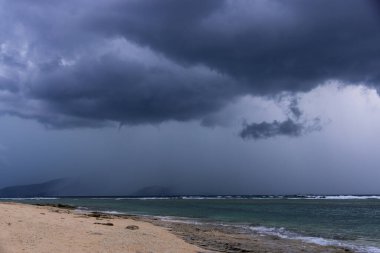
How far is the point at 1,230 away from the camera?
18.4 meters

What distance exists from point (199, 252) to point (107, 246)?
171 inches

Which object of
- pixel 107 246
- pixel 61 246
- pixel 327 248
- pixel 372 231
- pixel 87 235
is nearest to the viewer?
pixel 61 246

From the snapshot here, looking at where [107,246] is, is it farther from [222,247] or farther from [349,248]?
[349,248]

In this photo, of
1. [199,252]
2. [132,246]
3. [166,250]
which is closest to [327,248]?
[199,252]

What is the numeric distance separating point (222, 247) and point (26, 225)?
10.5 meters

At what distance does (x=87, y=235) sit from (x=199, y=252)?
5.68m

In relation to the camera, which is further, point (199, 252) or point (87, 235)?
point (87, 235)

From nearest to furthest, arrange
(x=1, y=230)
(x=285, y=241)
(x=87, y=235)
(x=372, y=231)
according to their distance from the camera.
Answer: (x=1, y=230), (x=87, y=235), (x=285, y=241), (x=372, y=231)

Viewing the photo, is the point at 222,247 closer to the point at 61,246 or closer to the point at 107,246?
the point at 107,246

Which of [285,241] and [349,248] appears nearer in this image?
[349,248]

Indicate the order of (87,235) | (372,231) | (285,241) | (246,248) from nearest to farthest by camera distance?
1. (87,235)
2. (246,248)
3. (285,241)
4. (372,231)

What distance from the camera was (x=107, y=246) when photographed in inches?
669

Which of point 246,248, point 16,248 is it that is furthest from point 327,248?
point 16,248

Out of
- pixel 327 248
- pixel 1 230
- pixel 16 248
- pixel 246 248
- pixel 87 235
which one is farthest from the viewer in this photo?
pixel 327 248
